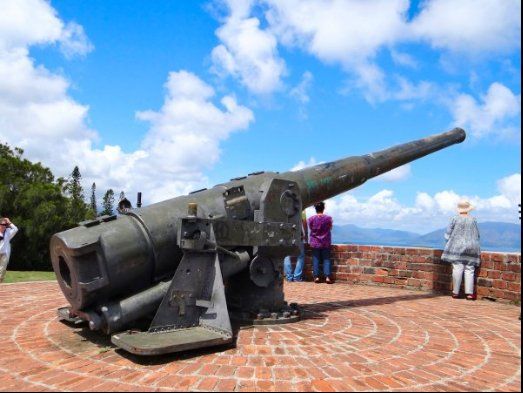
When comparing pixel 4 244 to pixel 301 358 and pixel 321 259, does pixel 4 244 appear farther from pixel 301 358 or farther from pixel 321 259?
pixel 301 358

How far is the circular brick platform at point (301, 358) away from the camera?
3797mm

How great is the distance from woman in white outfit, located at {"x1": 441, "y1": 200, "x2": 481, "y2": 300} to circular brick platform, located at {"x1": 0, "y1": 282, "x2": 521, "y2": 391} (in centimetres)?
228

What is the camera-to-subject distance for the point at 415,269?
10406 mm

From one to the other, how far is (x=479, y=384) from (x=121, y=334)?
3.29 meters

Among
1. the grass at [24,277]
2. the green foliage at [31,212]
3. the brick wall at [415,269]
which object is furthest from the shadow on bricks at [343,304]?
the green foliage at [31,212]

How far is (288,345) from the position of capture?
4844mm

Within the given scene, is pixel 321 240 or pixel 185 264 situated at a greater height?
pixel 321 240

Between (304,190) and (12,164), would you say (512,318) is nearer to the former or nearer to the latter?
(304,190)

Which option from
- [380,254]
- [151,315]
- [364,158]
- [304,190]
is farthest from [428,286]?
[151,315]

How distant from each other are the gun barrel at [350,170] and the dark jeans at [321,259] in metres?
3.76

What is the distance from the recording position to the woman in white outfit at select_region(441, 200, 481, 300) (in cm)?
913

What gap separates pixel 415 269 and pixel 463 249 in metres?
1.44

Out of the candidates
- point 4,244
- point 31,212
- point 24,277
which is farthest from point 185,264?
point 31,212

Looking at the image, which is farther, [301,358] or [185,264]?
[185,264]
